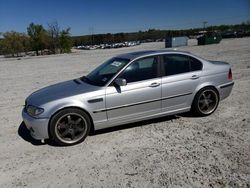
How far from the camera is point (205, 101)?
543 cm

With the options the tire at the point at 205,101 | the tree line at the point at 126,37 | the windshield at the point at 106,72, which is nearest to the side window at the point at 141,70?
the windshield at the point at 106,72

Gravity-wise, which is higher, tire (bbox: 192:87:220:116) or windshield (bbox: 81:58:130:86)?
windshield (bbox: 81:58:130:86)

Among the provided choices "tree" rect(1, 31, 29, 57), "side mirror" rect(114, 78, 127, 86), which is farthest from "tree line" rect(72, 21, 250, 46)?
"side mirror" rect(114, 78, 127, 86)

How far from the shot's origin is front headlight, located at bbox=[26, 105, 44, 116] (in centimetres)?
424

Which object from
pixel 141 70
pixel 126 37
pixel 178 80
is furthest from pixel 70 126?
pixel 126 37

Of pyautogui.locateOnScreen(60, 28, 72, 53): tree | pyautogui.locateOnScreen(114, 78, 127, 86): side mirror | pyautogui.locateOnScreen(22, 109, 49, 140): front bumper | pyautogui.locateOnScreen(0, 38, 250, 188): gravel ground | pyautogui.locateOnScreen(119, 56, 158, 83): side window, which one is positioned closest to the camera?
pyautogui.locateOnScreen(0, 38, 250, 188): gravel ground

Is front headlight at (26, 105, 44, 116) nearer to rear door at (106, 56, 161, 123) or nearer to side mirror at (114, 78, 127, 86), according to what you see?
rear door at (106, 56, 161, 123)

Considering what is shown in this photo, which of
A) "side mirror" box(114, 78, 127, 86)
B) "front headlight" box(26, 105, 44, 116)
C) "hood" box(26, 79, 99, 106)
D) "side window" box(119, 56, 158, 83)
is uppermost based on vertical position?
"side window" box(119, 56, 158, 83)

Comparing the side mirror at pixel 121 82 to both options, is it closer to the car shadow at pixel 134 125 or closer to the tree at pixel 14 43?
the car shadow at pixel 134 125

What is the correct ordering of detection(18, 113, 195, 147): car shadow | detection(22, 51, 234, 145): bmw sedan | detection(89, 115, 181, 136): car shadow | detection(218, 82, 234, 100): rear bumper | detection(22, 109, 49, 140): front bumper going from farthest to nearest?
detection(218, 82, 234, 100): rear bumper → detection(89, 115, 181, 136): car shadow → detection(18, 113, 195, 147): car shadow → detection(22, 51, 234, 145): bmw sedan → detection(22, 109, 49, 140): front bumper

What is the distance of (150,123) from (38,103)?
2.36 metres

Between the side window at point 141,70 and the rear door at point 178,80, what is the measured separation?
22 centimetres

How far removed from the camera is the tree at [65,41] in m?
67.6

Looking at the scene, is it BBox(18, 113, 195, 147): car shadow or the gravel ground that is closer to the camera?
the gravel ground
